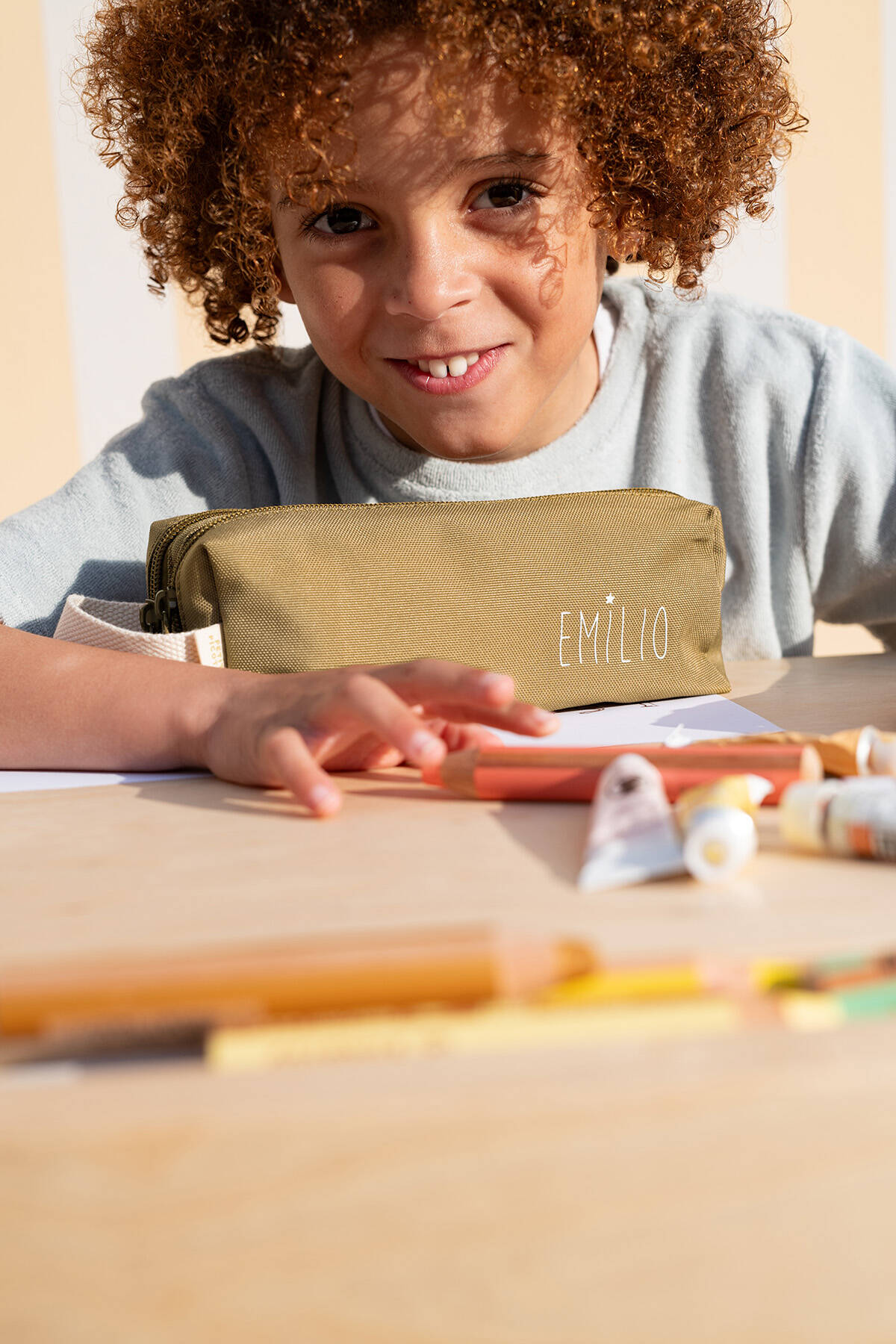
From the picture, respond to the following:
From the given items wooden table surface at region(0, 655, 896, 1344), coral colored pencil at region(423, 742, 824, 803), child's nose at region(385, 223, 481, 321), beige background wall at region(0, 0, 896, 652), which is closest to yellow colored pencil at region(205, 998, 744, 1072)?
wooden table surface at region(0, 655, 896, 1344)

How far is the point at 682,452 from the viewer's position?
774 millimetres

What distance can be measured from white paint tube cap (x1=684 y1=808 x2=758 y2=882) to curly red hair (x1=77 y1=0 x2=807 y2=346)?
41 centimetres

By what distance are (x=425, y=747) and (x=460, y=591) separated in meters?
0.15

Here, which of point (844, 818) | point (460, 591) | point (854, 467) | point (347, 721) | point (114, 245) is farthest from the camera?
point (114, 245)

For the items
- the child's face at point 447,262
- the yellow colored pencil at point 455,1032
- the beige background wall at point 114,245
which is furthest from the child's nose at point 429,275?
the beige background wall at point 114,245

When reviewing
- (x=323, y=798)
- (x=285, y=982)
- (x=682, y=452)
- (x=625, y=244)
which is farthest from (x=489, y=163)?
(x=285, y=982)

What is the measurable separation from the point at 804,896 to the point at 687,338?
0.59 meters

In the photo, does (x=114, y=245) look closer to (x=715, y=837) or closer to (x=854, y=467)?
(x=854, y=467)

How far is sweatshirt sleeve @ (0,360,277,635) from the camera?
64cm

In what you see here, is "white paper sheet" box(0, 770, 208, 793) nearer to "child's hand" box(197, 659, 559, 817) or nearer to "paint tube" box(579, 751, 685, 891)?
"child's hand" box(197, 659, 559, 817)

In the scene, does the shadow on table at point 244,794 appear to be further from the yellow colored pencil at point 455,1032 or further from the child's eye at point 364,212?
the child's eye at point 364,212

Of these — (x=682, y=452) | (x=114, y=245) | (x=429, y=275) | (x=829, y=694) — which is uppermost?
(x=114, y=245)

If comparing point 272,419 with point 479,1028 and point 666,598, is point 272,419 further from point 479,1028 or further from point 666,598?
point 479,1028

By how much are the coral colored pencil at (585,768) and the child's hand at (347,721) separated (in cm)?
1
